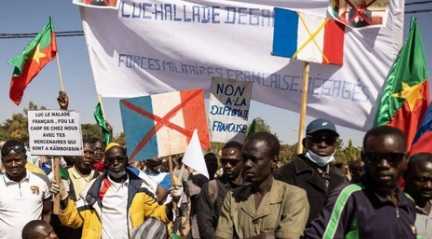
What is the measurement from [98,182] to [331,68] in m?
2.75

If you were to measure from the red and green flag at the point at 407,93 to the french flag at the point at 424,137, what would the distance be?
0.08 metres

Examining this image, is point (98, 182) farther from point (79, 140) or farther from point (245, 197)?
point (245, 197)

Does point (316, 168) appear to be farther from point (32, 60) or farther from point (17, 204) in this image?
point (32, 60)

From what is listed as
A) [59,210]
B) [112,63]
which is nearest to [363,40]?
[112,63]

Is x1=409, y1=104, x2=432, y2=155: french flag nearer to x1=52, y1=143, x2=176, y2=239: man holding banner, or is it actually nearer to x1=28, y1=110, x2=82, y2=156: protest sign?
x1=52, y1=143, x2=176, y2=239: man holding banner

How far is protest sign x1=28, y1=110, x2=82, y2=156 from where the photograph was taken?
498cm

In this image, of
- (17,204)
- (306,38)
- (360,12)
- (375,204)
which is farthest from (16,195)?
(360,12)

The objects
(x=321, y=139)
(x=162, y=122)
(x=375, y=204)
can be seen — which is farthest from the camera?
(x=162, y=122)

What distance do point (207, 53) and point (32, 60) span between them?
192cm

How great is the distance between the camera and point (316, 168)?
4.04 meters

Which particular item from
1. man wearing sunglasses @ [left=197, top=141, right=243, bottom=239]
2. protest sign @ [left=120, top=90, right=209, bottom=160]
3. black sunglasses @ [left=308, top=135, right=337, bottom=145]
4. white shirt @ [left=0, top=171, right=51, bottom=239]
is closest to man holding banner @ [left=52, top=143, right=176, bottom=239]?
white shirt @ [left=0, top=171, right=51, bottom=239]

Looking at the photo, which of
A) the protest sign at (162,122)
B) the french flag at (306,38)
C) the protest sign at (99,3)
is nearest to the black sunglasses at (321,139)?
the protest sign at (162,122)

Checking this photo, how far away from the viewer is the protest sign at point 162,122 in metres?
5.21

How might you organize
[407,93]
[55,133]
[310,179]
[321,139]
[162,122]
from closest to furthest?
[310,179], [321,139], [55,133], [162,122], [407,93]
